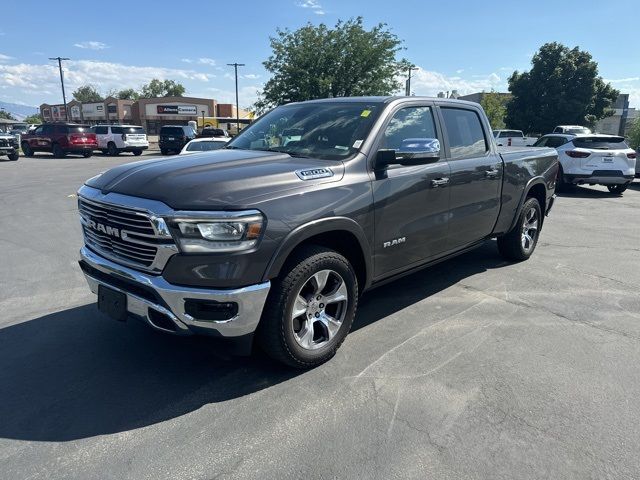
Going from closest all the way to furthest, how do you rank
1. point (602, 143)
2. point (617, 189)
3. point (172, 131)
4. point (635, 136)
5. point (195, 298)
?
point (195, 298) → point (602, 143) → point (617, 189) → point (172, 131) → point (635, 136)

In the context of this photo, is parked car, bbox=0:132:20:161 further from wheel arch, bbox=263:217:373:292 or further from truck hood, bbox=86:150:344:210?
wheel arch, bbox=263:217:373:292

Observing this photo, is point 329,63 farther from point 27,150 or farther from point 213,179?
point 213,179

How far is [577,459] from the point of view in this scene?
259cm

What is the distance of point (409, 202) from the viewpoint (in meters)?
4.05

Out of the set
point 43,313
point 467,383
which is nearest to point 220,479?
point 467,383

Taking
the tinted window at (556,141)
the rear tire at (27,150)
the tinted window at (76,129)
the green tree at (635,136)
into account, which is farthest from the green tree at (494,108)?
the rear tire at (27,150)

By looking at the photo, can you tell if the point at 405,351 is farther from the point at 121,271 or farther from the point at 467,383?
the point at 121,271

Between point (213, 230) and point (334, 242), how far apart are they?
42.2 inches

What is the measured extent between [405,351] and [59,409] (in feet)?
7.96

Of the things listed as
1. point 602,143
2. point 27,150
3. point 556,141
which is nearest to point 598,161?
point 602,143

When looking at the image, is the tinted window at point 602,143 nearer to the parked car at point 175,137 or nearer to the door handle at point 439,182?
the door handle at point 439,182

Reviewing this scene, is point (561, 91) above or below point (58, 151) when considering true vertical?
above

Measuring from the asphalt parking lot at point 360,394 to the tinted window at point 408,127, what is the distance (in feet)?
5.24

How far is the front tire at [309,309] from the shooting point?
3.17 meters
